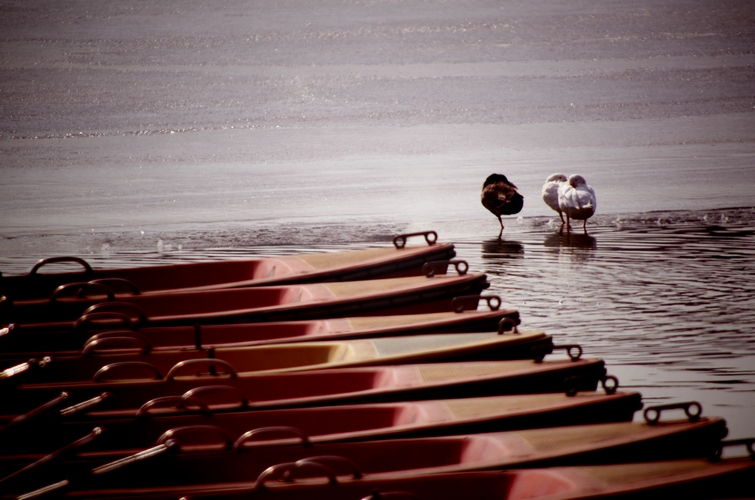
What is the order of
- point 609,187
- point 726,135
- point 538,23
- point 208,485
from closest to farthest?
1. point 208,485
2. point 609,187
3. point 726,135
4. point 538,23

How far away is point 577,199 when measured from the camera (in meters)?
10.2

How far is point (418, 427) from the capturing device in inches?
142

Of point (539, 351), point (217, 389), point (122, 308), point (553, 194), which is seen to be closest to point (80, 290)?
point (122, 308)

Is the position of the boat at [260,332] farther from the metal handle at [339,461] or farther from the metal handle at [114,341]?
the metal handle at [339,461]

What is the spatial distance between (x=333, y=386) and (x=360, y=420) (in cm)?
50

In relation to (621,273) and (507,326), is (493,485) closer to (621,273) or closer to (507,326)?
(507,326)

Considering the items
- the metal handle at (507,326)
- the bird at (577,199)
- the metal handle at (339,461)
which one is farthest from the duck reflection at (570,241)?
the metal handle at (339,461)

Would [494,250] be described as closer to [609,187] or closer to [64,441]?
[609,187]

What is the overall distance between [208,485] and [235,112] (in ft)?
92.8

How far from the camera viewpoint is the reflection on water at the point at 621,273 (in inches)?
222

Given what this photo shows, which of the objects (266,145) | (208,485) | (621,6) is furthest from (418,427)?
(621,6)

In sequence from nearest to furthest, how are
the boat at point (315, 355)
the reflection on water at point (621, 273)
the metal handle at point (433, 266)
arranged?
the boat at point (315, 355) → the reflection on water at point (621, 273) → the metal handle at point (433, 266)

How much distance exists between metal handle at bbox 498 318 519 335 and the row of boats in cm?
1

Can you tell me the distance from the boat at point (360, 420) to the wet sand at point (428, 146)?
→ 1.27 m
